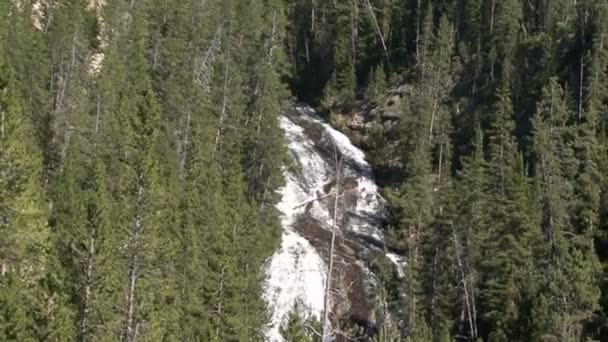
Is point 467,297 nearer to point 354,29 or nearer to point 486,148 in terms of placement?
point 486,148

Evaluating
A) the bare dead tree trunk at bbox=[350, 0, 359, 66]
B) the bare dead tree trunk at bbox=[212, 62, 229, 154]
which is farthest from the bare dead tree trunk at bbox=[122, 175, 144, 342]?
the bare dead tree trunk at bbox=[350, 0, 359, 66]

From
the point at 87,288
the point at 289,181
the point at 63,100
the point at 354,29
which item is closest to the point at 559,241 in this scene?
the point at 289,181

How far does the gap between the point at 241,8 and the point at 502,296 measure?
49.7m

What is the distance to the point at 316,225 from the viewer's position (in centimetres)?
5938

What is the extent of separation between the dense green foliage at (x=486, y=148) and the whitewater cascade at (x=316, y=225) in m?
3.22

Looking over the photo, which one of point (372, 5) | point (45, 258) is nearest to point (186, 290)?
point (45, 258)

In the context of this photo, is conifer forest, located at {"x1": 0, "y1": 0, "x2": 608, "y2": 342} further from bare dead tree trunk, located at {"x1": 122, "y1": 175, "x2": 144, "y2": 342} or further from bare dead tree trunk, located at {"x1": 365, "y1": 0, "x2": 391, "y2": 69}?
bare dead tree trunk, located at {"x1": 365, "y1": 0, "x2": 391, "y2": 69}

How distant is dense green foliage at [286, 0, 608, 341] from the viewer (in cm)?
4253

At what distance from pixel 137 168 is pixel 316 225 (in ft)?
101

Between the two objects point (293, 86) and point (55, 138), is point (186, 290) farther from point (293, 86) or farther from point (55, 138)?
point (293, 86)

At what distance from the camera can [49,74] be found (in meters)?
54.1

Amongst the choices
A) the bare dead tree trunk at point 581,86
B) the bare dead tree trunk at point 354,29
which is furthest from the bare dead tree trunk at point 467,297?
the bare dead tree trunk at point 354,29

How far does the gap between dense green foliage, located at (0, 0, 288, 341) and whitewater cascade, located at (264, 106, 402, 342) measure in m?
2.85

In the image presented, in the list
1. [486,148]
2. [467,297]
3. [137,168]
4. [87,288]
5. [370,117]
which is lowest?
[87,288]
